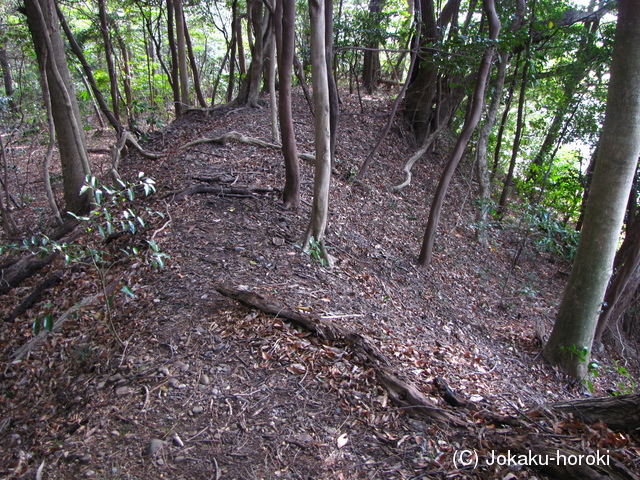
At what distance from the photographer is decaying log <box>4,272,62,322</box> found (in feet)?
17.5

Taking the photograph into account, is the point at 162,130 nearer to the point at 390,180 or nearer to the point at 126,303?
the point at 390,180

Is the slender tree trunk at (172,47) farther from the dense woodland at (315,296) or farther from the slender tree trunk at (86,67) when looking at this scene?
the slender tree trunk at (86,67)

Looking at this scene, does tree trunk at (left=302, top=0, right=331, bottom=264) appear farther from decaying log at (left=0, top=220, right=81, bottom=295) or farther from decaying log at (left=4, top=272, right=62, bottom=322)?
decaying log at (left=0, top=220, right=81, bottom=295)

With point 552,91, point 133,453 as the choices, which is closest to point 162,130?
point 133,453

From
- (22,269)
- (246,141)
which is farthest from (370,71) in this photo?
(22,269)

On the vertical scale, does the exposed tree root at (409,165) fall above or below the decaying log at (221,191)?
below

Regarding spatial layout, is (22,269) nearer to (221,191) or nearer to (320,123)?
(221,191)

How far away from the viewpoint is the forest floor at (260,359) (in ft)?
8.90

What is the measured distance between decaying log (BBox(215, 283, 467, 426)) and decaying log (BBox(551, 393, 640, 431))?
0.80 metres

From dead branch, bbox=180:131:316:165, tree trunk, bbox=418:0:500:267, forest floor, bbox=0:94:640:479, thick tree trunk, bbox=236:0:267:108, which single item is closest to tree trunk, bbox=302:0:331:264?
forest floor, bbox=0:94:640:479

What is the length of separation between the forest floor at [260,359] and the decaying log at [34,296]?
0.45ft

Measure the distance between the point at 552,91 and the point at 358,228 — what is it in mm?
8281

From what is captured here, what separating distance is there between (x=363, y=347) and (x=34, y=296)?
4536mm

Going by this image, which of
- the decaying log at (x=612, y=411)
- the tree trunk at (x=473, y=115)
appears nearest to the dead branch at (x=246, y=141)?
the tree trunk at (x=473, y=115)
